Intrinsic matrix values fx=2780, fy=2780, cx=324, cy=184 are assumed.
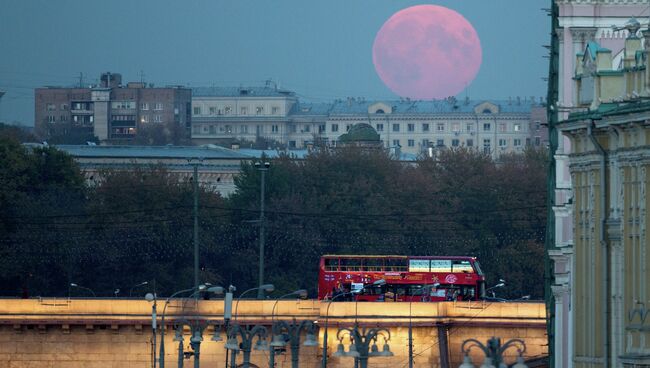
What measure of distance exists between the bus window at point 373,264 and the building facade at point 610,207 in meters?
57.0

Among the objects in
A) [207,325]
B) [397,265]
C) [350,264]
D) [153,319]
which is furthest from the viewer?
[350,264]

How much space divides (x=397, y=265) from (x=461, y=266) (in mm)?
2735

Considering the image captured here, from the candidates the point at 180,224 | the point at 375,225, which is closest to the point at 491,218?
the point at 375,225

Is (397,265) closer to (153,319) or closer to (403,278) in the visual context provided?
(403,278)

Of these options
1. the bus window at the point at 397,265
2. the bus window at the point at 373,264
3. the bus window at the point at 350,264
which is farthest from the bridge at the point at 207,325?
the bus window at the point at 350,264

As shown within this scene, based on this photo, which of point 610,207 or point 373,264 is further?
point 373,264

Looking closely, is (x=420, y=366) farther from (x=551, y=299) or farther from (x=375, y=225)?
(x=375, y=225)

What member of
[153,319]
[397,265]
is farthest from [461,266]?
[153,319]

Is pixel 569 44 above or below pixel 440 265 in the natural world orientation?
above

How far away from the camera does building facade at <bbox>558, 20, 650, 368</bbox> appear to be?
51469 mm

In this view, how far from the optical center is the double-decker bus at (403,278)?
373 feet

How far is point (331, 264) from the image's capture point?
11631 cm

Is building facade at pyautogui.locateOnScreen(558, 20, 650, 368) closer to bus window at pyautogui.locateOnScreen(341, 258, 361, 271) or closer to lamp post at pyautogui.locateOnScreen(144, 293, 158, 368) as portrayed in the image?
lamp post at pyautogui.locateOnScreen(144, 293, 158, 368)

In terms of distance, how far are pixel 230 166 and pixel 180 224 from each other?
37168 millimetres
